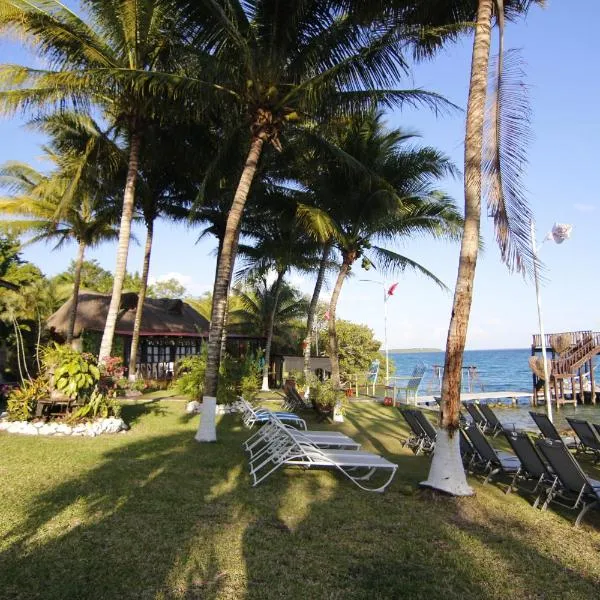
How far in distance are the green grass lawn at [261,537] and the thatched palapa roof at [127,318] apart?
46.1 feet

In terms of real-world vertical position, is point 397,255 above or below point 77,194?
below

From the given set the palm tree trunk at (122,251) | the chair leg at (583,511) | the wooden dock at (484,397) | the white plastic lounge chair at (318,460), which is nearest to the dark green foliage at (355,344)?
the wooden dock at (484,397)

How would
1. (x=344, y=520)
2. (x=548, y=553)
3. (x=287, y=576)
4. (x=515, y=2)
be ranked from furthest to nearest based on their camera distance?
1. (x=515, y=2)
2. (x=344, y=520)
3. (x=548, y=553)
4. (x=287, y=576)

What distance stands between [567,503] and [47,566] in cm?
558

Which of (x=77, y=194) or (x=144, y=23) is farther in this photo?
(x=77, y=194)

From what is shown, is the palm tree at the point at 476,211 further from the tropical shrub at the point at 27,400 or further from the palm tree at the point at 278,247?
the palm tree at the point at 278,247

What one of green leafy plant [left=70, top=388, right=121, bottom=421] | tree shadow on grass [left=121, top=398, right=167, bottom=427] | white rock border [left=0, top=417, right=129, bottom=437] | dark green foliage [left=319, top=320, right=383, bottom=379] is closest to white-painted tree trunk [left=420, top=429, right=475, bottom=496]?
white rock border [left=0, top=417, right=129, bottom=437]

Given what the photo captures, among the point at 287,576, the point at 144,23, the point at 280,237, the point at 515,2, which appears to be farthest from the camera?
the point at 280,237

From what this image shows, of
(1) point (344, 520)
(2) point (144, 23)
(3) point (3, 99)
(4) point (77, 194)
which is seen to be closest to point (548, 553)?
(1) point (344, 520)

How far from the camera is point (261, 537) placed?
458 centimetres

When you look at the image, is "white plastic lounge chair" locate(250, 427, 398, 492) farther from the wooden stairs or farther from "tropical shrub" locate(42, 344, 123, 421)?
the wooden stairs

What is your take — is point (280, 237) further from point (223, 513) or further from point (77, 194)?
point (223, 513)

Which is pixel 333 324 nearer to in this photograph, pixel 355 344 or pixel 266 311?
pixel 266 311

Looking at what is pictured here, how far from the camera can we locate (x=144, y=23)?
11.1 meters
